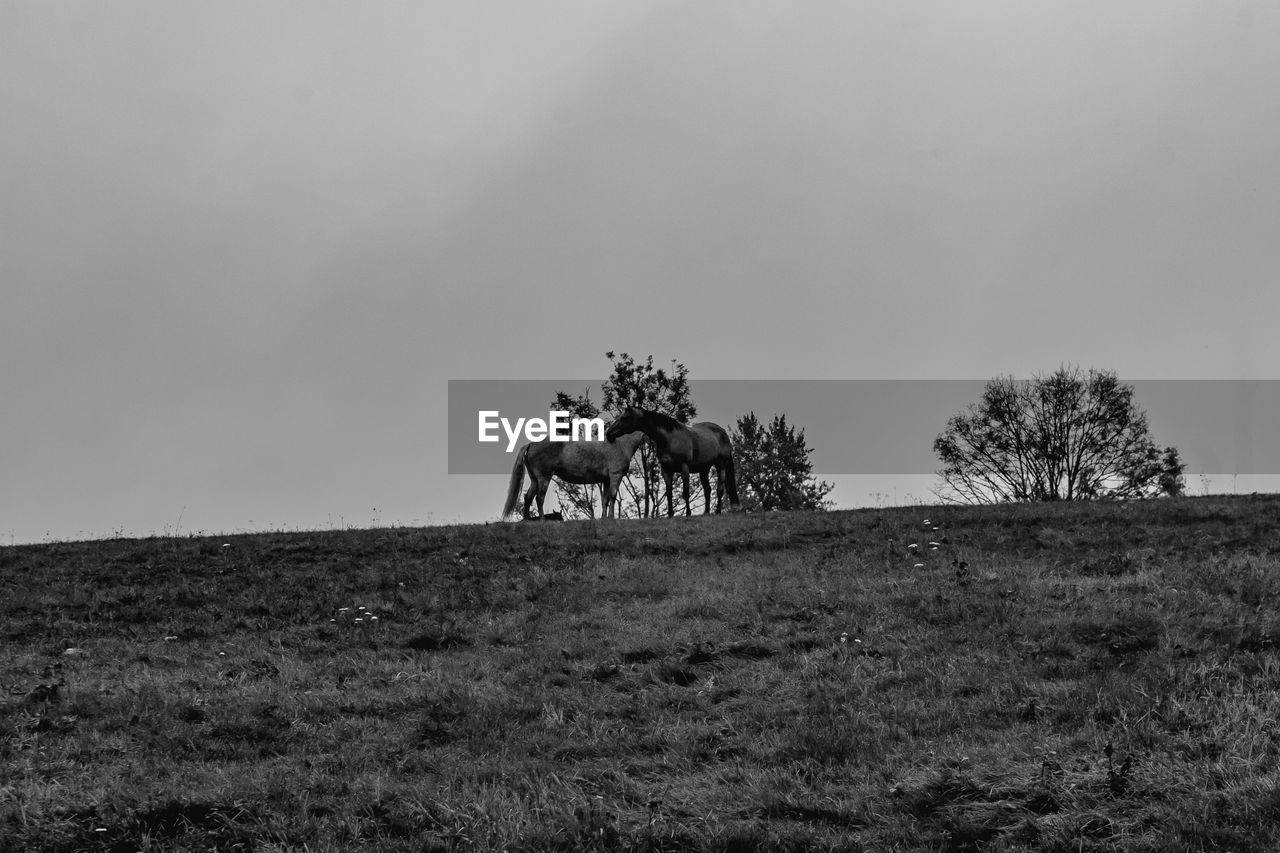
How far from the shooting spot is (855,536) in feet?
65.4

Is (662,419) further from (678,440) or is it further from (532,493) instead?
(532,493)

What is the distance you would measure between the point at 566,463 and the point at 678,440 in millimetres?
2969

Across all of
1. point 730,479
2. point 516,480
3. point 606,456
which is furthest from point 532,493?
point 730,479

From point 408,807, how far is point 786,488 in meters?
42.9

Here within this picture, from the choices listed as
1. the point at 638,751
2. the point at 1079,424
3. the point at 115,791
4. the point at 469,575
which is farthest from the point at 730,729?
the point at 1079,424

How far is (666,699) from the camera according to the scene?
1078 centimetres

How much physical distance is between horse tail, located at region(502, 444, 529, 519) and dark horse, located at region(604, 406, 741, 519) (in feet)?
6.99

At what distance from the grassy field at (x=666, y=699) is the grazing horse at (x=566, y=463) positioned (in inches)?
350

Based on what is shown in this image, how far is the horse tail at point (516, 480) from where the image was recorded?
28.2 metres

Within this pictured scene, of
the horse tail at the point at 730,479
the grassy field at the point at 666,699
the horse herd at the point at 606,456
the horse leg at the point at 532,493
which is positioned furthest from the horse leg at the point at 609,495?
the grassy field at the point at 666,699

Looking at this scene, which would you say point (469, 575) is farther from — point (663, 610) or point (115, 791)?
point (115, 791)

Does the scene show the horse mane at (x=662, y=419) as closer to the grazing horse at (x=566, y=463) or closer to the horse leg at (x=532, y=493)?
the grazing horse at (x=566, y=463)

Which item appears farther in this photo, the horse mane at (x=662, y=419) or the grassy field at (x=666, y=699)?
the horse mane at (x=662, y=419)

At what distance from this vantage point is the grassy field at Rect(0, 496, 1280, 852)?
25.2 ft
